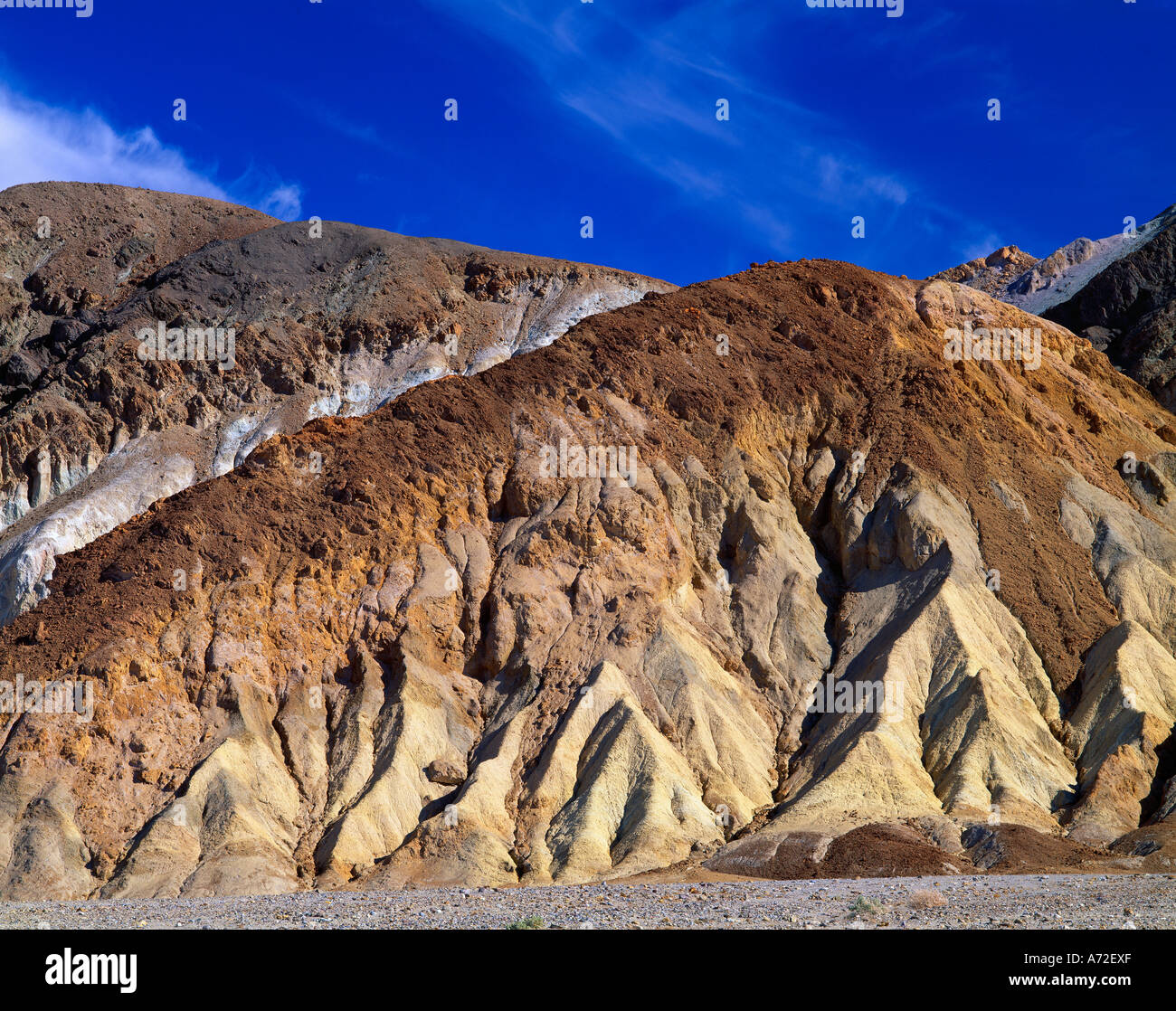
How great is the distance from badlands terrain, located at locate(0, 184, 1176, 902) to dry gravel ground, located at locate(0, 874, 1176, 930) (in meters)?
1.02

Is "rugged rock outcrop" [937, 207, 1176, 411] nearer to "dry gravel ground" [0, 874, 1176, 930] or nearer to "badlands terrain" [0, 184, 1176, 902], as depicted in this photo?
"badlands terrain" [0, 184, 1176, 902]

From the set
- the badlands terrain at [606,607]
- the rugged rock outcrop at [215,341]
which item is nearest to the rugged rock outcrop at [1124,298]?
the badlands terrain at [606,607]

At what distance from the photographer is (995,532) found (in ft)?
154

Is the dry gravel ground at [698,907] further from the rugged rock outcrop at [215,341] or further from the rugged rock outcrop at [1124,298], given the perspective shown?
the rugged rock outcrop at [1124,298]

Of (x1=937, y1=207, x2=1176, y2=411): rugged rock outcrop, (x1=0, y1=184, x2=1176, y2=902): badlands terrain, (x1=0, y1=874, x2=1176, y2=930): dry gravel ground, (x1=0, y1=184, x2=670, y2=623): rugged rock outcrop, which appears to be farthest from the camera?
(x1=937, y1=207, x2=1176, y2=411): rugged rock outcrop

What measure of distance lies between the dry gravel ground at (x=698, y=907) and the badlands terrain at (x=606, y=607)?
40.3 inches

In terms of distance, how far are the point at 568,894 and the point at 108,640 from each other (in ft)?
63.9

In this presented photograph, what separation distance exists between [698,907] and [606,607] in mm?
19872

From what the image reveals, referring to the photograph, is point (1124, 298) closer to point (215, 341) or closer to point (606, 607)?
point (606, 607)

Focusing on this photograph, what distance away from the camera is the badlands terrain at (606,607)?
3584 centimetres

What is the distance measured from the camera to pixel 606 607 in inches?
1727

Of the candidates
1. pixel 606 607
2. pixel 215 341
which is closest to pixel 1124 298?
pixel 606 607

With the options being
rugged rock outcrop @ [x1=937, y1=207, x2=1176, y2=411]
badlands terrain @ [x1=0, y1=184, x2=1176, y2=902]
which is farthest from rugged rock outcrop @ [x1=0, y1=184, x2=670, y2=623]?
rugged rock outcrop @ [x1=937, y1=207, x2=1176, y2=411]

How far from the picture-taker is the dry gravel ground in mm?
21469
